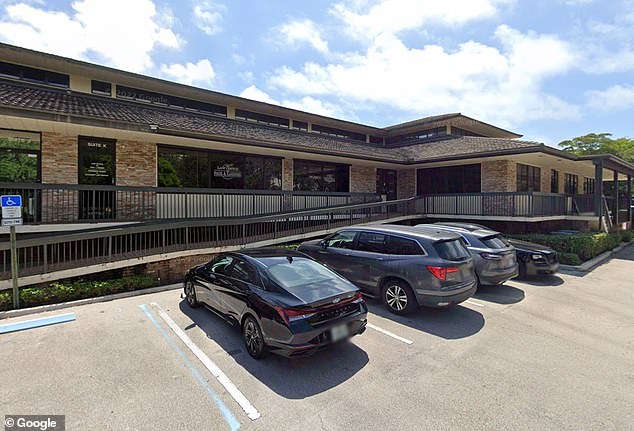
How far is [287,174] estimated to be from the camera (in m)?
14.1

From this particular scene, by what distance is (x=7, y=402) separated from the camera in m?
3.35

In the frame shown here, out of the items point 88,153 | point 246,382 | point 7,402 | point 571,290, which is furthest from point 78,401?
point 571,290

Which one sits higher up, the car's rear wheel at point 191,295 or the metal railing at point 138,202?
the metal railing at point 138,202

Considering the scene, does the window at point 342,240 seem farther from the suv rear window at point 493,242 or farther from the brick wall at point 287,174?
the brick wall at point 287,174

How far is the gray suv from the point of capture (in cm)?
572

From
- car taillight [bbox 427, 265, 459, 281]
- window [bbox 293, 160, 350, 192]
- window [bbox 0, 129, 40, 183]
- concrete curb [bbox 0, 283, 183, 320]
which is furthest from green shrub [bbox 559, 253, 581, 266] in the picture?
window [bbox 0, 129, 40, 183]

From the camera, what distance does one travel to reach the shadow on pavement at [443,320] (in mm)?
5387

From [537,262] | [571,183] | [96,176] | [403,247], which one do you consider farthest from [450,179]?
[96,176]

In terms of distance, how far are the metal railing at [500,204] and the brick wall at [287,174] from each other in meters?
6.39

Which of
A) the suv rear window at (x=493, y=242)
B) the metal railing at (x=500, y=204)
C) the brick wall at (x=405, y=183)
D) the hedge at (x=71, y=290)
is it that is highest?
the brick wall at (x=405, y=183)

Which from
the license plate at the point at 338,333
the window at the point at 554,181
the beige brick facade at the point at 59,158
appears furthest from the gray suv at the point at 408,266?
the window at the point at 554,181

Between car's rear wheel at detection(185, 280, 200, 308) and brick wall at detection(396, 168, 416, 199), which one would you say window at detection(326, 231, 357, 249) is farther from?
brick wall at detection(396, 168, 416, 199)

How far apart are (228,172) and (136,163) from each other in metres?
3.15

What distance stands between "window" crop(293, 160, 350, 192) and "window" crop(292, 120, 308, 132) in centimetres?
337
